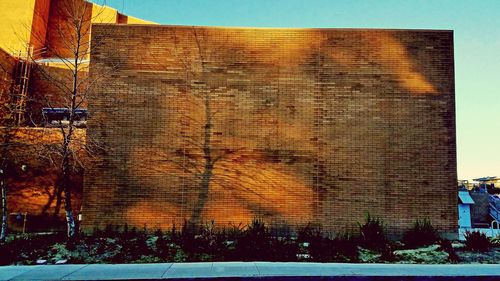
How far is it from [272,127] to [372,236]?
4.73 metres

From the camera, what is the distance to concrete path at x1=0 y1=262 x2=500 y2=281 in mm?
7360

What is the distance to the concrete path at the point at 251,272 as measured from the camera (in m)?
7.36

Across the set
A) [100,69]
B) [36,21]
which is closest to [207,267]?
[100,69]

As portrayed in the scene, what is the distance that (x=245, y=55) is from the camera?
13695 mm

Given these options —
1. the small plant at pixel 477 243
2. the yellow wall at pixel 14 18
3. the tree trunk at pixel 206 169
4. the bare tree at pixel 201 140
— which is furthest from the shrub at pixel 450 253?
the yellow wall at pixel 14 18

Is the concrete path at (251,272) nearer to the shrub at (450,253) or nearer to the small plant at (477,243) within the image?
the shrub at (450,253)

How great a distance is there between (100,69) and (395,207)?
11.1 meters

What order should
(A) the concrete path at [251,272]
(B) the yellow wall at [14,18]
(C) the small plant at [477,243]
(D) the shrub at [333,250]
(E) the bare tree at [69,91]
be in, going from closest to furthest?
(A) the concrete path at [251,272] → (D) the shrub at [333,250] → (C) the small plant at [477,243] → (E) the bare tree at [69,91] → (B) the yellow wall at [14,18]

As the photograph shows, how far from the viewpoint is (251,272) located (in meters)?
7.79

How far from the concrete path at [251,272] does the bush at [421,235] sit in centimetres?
301

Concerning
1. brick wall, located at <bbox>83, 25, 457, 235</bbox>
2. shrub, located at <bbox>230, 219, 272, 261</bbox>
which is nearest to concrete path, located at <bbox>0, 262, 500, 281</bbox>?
shrub, located at <bbox>230, 219, 272, 261</bbox>

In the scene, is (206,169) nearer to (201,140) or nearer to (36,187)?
(201,140)

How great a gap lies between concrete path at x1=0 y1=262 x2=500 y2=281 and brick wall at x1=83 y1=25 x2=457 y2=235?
13.8 ft

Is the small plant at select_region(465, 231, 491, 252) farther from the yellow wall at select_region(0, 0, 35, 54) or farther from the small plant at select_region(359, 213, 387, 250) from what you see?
the yellow wall at select_region(0, 0, 35, 54)
